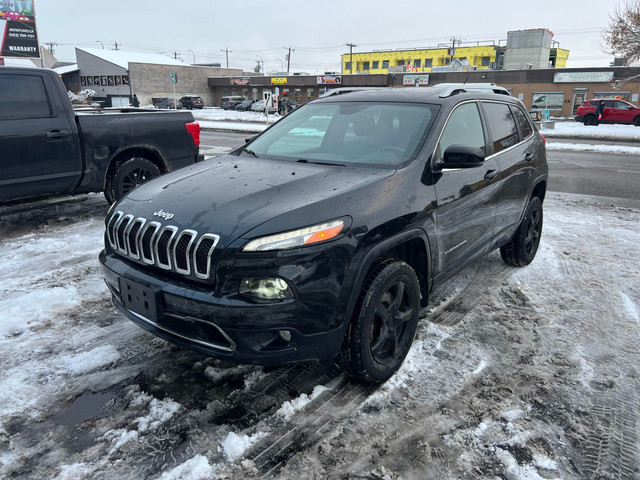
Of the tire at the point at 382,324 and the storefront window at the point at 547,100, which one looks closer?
the tire at the point at 382,324

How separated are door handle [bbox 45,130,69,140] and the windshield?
3095 millimetres

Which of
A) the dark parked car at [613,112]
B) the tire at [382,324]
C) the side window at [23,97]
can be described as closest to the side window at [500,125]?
the tire at [382,324]

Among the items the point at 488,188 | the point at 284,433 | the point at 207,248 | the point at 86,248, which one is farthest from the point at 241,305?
the point at 86,248

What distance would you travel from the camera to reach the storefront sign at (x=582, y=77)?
1619 inches

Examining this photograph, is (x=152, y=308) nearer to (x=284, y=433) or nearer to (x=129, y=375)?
(x=129, y=375)

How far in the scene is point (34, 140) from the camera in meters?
5.67

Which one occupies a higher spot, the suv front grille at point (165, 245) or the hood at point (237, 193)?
the hood at point (237, 193)

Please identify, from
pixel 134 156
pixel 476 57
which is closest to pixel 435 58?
pixel 476 57

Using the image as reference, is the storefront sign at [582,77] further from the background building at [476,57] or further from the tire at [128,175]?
the tire at [128,175]

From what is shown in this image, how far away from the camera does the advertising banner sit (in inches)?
1015

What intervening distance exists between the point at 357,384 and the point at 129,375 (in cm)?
146

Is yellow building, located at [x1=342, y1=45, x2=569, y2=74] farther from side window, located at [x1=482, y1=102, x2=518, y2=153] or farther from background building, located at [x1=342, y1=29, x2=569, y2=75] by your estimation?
side window, located at [x1=482, y1=102, x2=518, y2=153]

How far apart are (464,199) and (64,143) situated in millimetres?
4935

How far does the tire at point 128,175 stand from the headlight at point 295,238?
15.0ft
